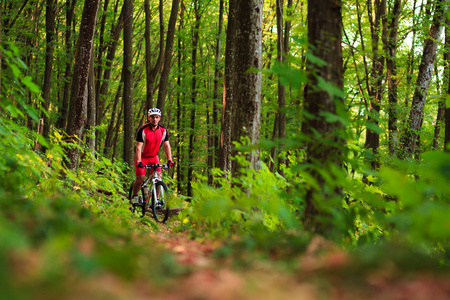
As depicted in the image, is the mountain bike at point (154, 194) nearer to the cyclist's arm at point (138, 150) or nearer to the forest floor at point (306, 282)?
the cyclist's arm at point (138, 150)

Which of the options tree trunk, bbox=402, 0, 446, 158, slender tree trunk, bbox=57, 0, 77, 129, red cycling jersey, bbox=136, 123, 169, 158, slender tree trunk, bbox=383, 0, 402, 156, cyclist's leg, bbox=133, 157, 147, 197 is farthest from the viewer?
slender tree trunk, bbox=57, 0, 77, 129

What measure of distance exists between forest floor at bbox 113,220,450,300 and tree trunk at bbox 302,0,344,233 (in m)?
0.97

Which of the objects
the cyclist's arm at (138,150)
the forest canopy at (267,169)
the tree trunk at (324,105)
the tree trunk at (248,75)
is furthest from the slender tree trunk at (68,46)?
the tree trunk at (324,105)

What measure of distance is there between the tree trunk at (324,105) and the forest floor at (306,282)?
975mm

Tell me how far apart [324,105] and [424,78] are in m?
11.1

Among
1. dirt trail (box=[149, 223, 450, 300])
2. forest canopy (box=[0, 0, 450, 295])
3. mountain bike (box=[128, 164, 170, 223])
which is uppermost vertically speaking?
forest canopy (box=[0, 0, 450, 295])

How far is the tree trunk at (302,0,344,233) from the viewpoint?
342cm

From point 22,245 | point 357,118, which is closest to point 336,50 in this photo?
point 357,118

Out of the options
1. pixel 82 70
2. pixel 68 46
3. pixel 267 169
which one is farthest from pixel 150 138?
pixel 68 46

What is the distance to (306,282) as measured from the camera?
2141 mm

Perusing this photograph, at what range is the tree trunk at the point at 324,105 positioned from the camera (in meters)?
3.42

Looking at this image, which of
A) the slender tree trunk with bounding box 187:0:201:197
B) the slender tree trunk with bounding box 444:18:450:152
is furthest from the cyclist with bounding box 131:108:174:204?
the slender tree trunk with bounding box 187:0:201:197

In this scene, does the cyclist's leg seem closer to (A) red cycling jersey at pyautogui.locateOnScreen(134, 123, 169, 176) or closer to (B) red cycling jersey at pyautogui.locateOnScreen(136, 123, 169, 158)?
(A) red cycling jersey at pyautogui.locateOnScreen(134, 123, 169, 176)

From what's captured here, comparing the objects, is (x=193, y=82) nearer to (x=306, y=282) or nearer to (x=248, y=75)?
(x=248, y=75)
